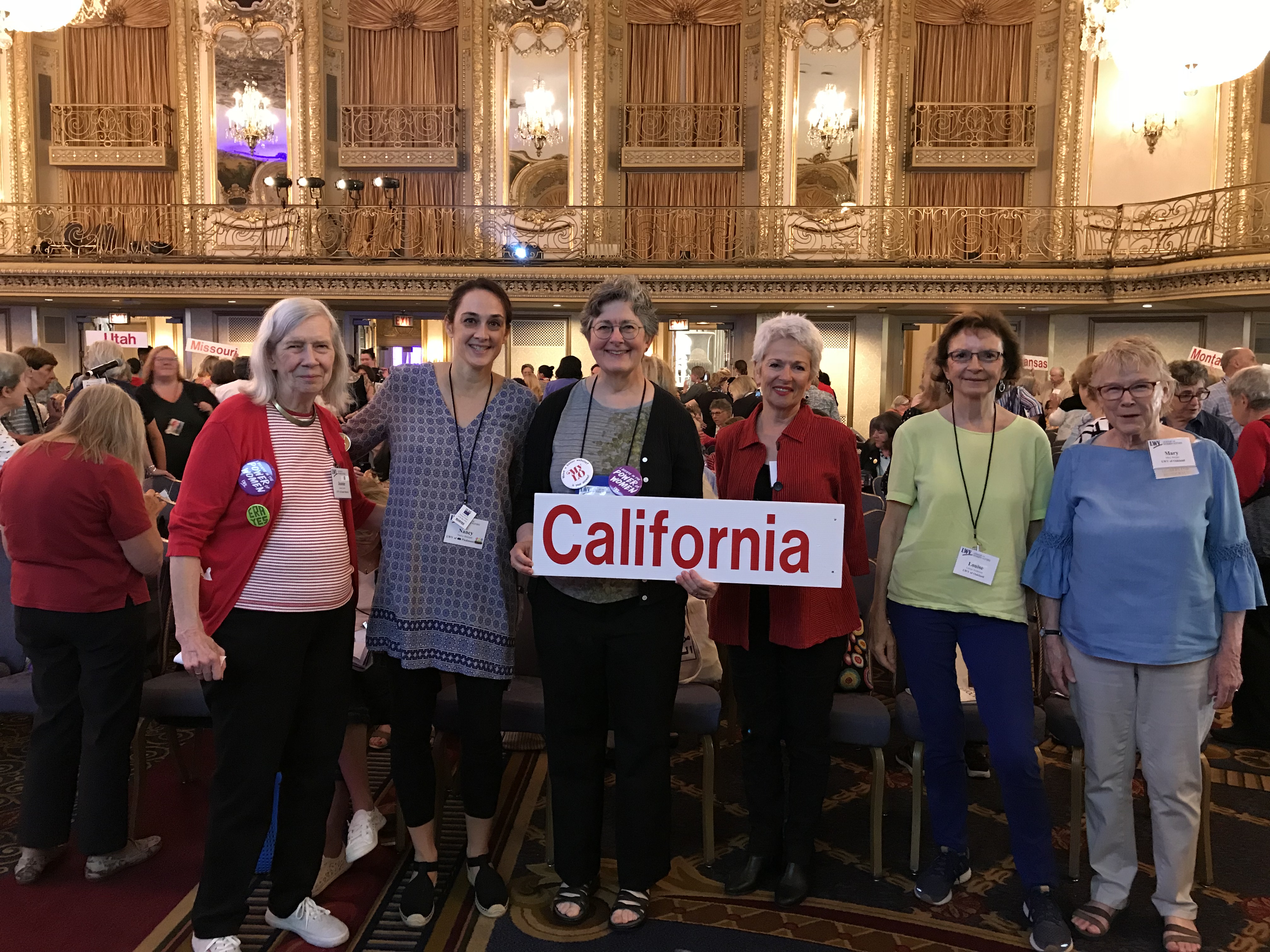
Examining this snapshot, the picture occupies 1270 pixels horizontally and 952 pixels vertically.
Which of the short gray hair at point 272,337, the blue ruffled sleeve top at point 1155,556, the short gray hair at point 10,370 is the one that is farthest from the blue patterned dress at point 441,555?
the short gray hair at point 10,370

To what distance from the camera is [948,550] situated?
96.3 inches

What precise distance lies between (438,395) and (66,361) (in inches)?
583

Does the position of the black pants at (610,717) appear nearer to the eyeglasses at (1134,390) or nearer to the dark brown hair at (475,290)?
the dark brown hair at (475,290)

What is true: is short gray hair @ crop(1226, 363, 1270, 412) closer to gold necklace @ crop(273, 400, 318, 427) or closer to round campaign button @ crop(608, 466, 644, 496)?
round campaign button @ crop(608, 466, 644, 496)

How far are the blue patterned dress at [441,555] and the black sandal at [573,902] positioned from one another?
0.63 metres

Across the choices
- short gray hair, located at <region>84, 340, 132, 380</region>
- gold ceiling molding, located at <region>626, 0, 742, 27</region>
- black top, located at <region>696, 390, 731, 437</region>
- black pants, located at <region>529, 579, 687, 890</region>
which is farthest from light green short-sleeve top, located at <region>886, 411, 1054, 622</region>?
gold ceiling molding, located at <region>626, 0, 742, 27</region>

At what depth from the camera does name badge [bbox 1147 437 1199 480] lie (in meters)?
2.28

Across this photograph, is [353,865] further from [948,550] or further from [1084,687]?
[1084,687]


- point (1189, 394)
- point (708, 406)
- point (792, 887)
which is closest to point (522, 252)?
point (708, 406)

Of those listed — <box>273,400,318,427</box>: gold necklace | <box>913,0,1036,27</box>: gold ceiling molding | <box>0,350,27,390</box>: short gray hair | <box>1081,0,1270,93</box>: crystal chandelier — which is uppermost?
<box>913,0,1036,27</box>: gold ceiling molding

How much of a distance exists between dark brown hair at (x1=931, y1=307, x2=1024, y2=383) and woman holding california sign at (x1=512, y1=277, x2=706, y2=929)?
0.74 meters

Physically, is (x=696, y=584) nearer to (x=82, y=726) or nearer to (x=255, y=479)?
(x=255, y=479)

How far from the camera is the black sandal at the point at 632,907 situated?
246cm

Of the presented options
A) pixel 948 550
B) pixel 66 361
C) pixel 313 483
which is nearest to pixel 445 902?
pixel 313 483
